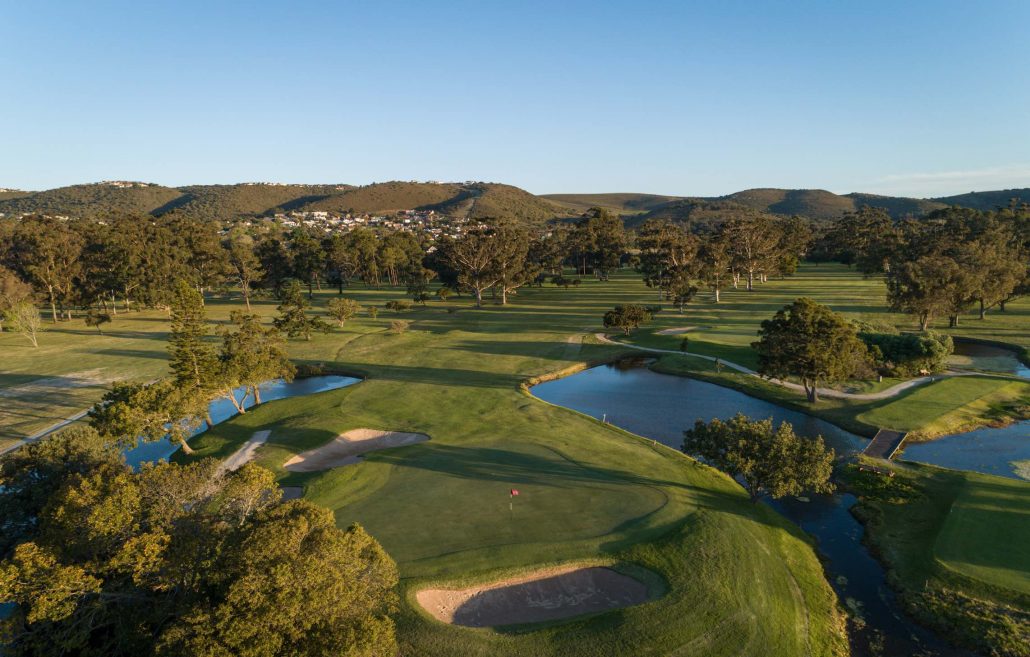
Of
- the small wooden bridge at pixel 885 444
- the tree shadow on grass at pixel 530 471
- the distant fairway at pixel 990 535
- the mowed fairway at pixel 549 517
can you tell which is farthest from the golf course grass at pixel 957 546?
the tree shadow on grass at pixel 530 471

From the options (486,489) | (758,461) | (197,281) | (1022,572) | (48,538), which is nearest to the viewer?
(48,538)

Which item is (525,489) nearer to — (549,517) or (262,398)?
(549,517)

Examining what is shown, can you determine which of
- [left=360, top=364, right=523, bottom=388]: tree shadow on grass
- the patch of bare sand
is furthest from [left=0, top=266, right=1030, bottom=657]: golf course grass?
the patch of bare sand

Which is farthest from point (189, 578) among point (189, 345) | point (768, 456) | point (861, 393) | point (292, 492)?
point (861, 393)

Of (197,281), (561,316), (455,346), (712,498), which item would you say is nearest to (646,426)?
(712,498)

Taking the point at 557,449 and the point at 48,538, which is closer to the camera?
the point at 48,538

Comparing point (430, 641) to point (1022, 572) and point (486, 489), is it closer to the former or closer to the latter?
point (486, 489)

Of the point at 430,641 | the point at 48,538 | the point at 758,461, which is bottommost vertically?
the point at 430,641

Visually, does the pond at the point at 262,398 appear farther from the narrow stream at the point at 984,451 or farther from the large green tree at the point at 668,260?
the large green tree at the point at 668,260

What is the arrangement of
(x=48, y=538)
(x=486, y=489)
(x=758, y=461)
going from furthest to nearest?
(x=486, y=489) < (x=758, y=461) < (x=48, y=538)
